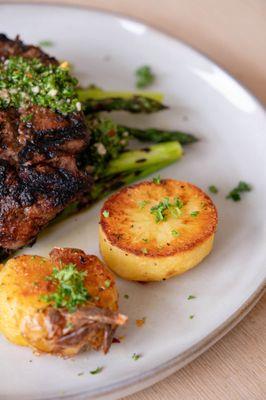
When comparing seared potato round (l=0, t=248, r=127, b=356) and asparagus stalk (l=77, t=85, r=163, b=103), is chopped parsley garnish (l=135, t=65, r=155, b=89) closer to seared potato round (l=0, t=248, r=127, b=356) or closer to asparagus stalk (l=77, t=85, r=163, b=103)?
asparagus stalk (l=77, t=85, r=163, b=103)

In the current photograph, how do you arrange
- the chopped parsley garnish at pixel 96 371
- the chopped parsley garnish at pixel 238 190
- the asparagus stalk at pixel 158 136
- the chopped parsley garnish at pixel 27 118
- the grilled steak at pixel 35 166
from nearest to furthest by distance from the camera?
1. the chopped parsley garnish at pixel 96 371
2. the grilled steak at pixel 35 166
3. the chopped parsley garnish at pixel 27 118
4. the chopped parsley garnish at pixel 238 190
5. the asparagus stalk at pixel 158 136

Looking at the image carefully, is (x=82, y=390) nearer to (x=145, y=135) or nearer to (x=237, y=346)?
(x=237, y=346)

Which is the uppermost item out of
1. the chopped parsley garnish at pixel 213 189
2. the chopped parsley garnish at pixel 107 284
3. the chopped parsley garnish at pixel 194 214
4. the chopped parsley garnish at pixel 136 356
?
the chopped parsley garnish at pixel 194 214

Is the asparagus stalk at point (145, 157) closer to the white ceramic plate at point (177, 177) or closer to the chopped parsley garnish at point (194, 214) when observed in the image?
the white ceramic plate at point (177, 177)

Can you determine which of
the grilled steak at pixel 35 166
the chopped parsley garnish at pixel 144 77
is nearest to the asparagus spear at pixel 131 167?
the grilled steak at pixel 35 166

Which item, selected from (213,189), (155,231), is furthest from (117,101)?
(155,231)

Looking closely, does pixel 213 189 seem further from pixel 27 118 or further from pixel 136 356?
pixel 136 356

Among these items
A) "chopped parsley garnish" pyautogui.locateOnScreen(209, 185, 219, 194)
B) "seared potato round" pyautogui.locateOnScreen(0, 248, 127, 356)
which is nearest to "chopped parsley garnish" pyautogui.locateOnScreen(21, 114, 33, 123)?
"seared potato round" pyautogui.locateOnScreen(0, 248, 127, 356)
